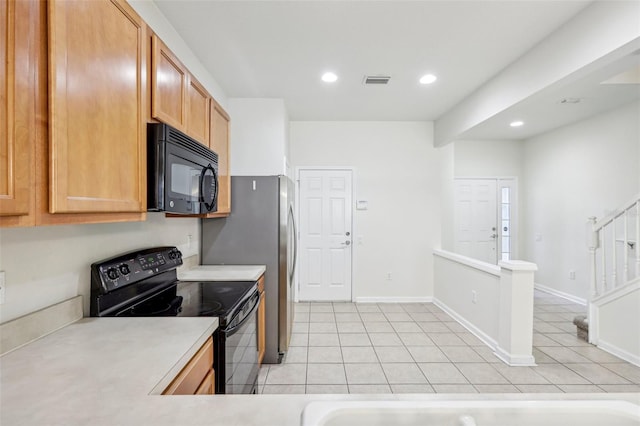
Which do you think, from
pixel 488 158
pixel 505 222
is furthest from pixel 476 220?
pixel 488 158

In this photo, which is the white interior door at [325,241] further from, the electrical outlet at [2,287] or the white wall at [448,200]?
the electrical outlet at [2,287]

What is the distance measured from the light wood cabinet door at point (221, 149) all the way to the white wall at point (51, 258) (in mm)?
859

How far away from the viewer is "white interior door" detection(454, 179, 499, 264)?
550 cm

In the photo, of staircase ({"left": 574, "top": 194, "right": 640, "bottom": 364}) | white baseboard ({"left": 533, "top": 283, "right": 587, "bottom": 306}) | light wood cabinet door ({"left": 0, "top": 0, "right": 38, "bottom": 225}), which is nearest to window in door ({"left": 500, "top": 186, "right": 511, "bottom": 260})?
white baseboard ({"left": 533, "top": 283, "right": 587, "bottom": 306})

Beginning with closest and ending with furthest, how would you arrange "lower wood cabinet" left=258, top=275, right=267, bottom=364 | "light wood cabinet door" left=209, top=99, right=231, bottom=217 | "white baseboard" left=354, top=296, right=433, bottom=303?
"light wood cabinet door" left=209, top=99, right=231, bottom=217 → "lower wood cabinet" left=258, top=275, right=267, bottom=364 → "white baseboard" left=354, top=296, right=433, bottom=303

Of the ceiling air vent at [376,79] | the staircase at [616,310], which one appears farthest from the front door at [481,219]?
the ceiling air vent at [376,79]

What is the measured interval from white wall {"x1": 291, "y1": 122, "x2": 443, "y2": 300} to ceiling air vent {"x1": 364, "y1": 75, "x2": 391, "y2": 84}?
1.49 meters

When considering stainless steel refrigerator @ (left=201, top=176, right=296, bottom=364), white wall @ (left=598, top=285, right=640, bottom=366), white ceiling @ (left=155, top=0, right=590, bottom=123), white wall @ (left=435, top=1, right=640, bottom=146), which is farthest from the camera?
stainless steel refrigerator @ (left=201, top=176, right=296, bottom=364)

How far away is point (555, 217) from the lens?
4914 mm

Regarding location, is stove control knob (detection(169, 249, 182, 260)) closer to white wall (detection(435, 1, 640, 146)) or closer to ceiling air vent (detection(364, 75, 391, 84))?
ceiling air vent (detection(364, 75, 391, 84))

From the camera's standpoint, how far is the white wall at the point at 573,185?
3.89 m

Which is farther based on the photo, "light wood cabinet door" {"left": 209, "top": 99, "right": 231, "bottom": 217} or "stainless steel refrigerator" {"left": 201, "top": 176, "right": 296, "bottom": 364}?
"stainless steel refrigerator" {"left": 201, "top": 176, "right": 296, "bottom": 364}

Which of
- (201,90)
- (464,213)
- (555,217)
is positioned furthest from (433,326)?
(201,90)

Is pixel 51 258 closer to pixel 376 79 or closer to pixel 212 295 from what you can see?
pixel 212 295
